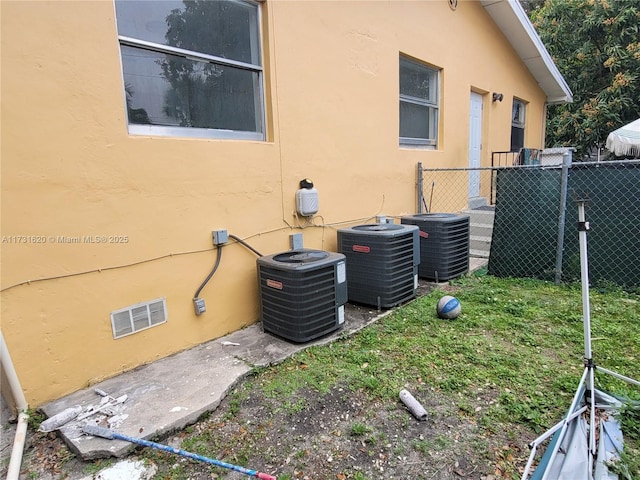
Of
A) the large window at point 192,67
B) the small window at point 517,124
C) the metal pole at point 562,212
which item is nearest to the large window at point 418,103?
the metal pole at point 562,212

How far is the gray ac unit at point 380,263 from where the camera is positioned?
385cm

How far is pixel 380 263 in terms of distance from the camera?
3.86 metres

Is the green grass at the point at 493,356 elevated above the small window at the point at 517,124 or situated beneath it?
situated beneath

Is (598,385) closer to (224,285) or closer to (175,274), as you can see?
(224,285)

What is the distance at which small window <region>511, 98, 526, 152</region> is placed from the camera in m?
8.98

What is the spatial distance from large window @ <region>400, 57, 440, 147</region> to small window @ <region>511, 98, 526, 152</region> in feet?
12.0

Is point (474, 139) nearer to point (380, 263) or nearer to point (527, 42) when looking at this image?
point (527, 42)

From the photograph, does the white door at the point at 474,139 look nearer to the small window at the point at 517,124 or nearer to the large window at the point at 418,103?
the large window at the point at 418,103

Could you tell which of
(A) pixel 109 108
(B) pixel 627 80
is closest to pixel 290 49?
(A) pixel 109 108

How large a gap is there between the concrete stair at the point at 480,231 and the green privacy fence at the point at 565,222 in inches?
46.4

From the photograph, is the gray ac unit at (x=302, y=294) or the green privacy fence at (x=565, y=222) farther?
the green privacy fence at (x=565, y=222)

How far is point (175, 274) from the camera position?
9.82ft

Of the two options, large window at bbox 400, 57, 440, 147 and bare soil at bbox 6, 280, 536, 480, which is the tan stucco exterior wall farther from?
bare soil at bbox 6, 280, 536, 480

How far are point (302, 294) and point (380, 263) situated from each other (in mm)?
1136
